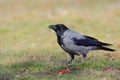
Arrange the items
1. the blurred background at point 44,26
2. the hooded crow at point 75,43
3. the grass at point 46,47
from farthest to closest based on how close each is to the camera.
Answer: the blurred background at point 44,26 < the hooded crow at point 75,43 < the grass at point 46,47

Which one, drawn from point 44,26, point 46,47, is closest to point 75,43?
point 46,47

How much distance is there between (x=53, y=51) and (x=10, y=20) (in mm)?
6932

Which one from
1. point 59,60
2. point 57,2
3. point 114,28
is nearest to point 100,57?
point 59,60

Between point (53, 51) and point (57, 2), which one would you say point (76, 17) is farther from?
point (57, 2)

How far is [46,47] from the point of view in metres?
13.5

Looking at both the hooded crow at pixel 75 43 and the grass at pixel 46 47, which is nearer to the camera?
the grass at pixel 46 47

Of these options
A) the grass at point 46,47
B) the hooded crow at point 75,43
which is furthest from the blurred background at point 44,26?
the hooded crow at point 75,43

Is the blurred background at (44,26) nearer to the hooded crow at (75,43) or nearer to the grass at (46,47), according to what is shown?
the grass at (46,47)

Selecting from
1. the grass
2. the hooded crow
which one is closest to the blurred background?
the grass

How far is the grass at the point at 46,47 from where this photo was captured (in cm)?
989

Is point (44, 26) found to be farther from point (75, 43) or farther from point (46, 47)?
point (75, 43)

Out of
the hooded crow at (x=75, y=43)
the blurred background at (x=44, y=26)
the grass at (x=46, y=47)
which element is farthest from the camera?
the blurred background at (x=44, y=26)

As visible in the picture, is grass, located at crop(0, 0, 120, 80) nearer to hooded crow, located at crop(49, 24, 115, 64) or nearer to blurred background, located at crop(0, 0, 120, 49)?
blurred background, located at crop(0, 0, 120, 49)

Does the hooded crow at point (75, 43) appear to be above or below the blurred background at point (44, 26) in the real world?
below
